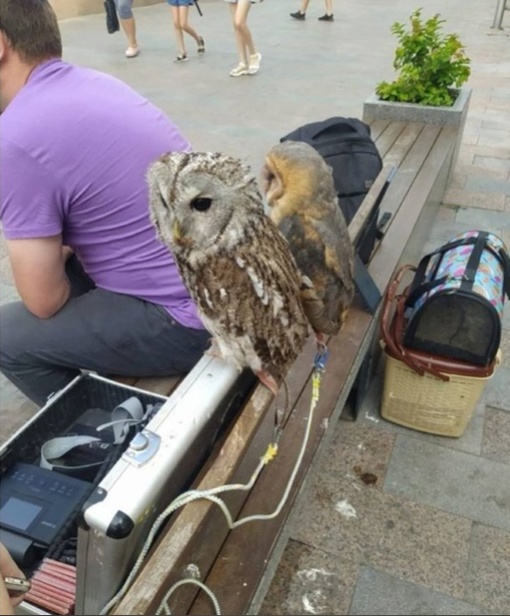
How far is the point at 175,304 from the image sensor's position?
7.14 ft

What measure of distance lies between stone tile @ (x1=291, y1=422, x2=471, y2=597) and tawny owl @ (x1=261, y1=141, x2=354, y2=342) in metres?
0.60

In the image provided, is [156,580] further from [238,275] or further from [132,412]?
[132,412]

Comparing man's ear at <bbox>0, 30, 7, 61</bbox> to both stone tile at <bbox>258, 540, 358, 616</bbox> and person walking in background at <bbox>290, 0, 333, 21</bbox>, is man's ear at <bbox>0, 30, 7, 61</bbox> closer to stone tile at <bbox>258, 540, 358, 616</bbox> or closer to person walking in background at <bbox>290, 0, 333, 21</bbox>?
stone tile at <bbox>258, 540, 358, 616</bbox>

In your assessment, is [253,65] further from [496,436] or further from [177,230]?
[177,230]

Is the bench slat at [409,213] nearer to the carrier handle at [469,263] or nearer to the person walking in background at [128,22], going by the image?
the carrier handle at [469,263]

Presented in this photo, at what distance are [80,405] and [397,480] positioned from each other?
1351 millimetres

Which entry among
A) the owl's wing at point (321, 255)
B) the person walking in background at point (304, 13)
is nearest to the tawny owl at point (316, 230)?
the owl's wing at point (321, 255)

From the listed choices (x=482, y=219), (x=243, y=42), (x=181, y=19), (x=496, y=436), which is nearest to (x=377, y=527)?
(x=496, y=436)

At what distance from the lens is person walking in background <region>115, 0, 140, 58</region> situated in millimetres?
8281

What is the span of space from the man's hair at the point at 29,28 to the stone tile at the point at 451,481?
210cm

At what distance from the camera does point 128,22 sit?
8.51 meters

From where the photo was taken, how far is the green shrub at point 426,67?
4.72 m

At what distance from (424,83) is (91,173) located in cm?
371

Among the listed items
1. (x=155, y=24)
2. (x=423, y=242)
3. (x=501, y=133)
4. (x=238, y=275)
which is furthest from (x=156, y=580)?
(x=155, y=24)
